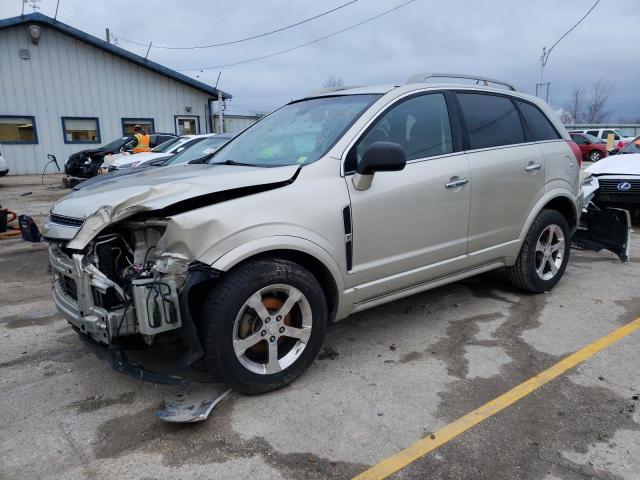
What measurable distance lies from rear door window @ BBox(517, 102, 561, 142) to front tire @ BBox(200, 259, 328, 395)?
2.74m

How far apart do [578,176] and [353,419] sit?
3531 millimetres

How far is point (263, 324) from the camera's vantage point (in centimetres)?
289

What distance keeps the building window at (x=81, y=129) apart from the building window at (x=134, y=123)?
1039mm

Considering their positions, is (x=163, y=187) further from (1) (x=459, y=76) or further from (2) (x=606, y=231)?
(2) (x=606, y=231)

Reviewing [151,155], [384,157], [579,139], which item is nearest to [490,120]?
[384,157]

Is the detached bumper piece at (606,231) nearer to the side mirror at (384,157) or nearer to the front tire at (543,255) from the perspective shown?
the front tire at (543,255)

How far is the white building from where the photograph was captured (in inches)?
722

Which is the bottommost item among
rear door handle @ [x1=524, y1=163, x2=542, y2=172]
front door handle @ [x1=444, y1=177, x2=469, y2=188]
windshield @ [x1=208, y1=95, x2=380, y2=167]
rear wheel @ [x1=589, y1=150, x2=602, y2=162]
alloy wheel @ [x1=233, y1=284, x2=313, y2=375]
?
alloy wheel @ [x1=233, y1=284, x2=313, y2=375]

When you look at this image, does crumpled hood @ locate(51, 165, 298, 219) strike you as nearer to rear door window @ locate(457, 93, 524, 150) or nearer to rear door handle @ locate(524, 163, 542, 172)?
rear door window @ locate(457, 93, 524, 150)

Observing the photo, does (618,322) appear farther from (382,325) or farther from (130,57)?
(130,57)

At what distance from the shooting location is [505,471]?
2.35m

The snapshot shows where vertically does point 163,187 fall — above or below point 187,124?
below

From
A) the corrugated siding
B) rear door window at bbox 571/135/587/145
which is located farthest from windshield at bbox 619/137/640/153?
the corrugated siding

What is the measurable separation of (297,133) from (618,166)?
646 cm
